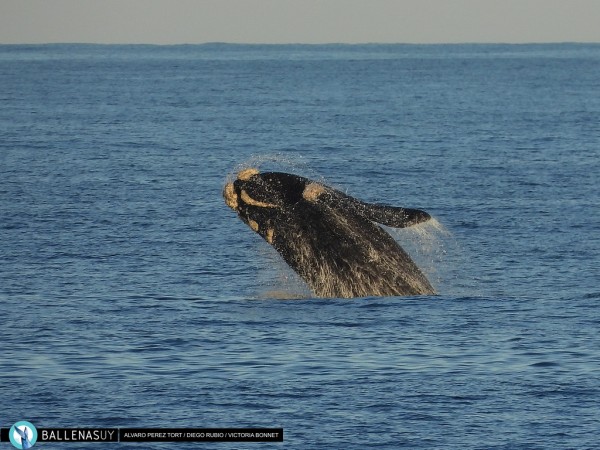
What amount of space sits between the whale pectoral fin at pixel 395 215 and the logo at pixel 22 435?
8.54m

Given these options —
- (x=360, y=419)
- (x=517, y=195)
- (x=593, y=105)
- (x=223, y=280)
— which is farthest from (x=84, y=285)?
(x=593, y=105)

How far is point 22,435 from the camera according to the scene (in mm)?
26828

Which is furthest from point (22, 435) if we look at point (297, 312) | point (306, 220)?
point (297, 312)

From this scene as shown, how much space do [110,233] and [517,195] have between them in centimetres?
2062

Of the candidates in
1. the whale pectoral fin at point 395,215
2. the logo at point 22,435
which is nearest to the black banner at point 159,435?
the logo at point 22,435

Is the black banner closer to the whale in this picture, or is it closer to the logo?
the logo

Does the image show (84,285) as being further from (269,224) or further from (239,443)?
(239,443)

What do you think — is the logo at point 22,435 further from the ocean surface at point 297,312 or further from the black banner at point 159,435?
the ocean surface at point 297,312

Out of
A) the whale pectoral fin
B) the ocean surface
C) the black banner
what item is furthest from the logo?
the whale pectoral fin

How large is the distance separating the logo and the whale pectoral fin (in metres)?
8.54

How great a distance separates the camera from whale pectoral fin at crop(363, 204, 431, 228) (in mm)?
29880

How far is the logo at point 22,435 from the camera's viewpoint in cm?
2657

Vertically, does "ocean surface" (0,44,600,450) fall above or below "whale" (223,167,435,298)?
below

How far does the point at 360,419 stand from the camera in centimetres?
2814
